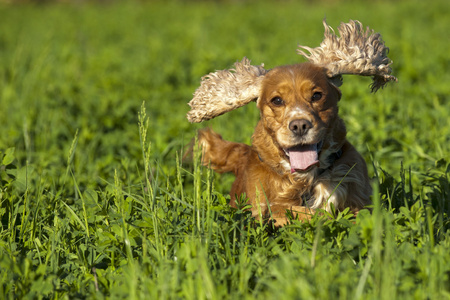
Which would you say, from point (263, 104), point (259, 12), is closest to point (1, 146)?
point (263, 104)

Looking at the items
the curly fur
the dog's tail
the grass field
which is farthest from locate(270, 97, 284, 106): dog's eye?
the dog's tail

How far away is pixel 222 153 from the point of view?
14.9ft

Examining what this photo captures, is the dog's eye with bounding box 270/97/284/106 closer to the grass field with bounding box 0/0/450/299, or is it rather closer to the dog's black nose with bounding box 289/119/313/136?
the dog's black nose with bounding box 289/119/313/136

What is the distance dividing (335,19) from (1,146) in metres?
13.7

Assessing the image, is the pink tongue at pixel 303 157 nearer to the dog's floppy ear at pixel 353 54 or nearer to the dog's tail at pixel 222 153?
the dog's floppy ear at pixel 353 54

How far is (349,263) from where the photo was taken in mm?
2668

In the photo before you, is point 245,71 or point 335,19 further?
point 335,19

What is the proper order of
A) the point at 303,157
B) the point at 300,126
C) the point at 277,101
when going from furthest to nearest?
the point at 277,101
the point at 303,157
the point at 300,126

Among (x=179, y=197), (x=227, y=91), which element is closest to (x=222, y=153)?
(x=227, y=91)

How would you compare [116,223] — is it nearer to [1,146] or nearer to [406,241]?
[406,241]

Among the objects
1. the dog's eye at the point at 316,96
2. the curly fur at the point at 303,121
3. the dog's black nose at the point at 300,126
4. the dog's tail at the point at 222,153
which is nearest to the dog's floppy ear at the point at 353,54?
the curly fur at the point at 303,121

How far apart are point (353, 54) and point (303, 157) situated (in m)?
0.74

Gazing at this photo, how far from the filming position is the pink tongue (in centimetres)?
354

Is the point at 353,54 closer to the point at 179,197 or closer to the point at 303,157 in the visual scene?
the point at 303,157
